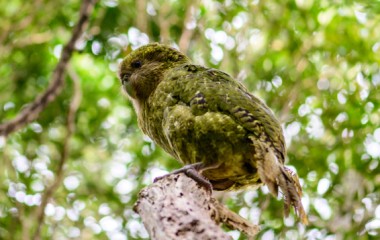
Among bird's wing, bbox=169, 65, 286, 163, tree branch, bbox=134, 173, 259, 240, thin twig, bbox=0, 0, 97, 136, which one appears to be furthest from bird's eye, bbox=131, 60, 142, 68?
tree branch, bbox=134, 173, 259, 240

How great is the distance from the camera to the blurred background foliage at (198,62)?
19.9 feet

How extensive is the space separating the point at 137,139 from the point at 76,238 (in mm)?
1313

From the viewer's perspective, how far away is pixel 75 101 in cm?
626

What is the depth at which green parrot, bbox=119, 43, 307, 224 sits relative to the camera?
329 centimetres

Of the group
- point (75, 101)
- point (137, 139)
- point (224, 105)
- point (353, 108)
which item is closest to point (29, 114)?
point (75, 101)

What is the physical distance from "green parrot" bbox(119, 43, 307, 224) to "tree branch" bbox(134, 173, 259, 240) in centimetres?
22

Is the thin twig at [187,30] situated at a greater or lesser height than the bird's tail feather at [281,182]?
lesser

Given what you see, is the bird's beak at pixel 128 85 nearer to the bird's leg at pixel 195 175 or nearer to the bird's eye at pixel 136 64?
the bird's eye at pixel 136 64

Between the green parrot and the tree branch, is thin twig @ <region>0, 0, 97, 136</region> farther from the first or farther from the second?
the tree branch

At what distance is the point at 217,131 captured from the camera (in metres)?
3.55

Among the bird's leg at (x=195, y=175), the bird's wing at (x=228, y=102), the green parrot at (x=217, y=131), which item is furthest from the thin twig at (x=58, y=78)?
the bird's leg at (x=195, y=175)

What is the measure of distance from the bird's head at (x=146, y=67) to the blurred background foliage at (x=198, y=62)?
6.30 feet

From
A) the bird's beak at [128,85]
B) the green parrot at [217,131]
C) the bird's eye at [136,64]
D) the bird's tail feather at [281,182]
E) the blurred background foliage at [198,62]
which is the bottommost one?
the blurred background foliage at [198,62]

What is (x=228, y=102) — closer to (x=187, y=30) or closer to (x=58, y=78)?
(x=58, y=78)
